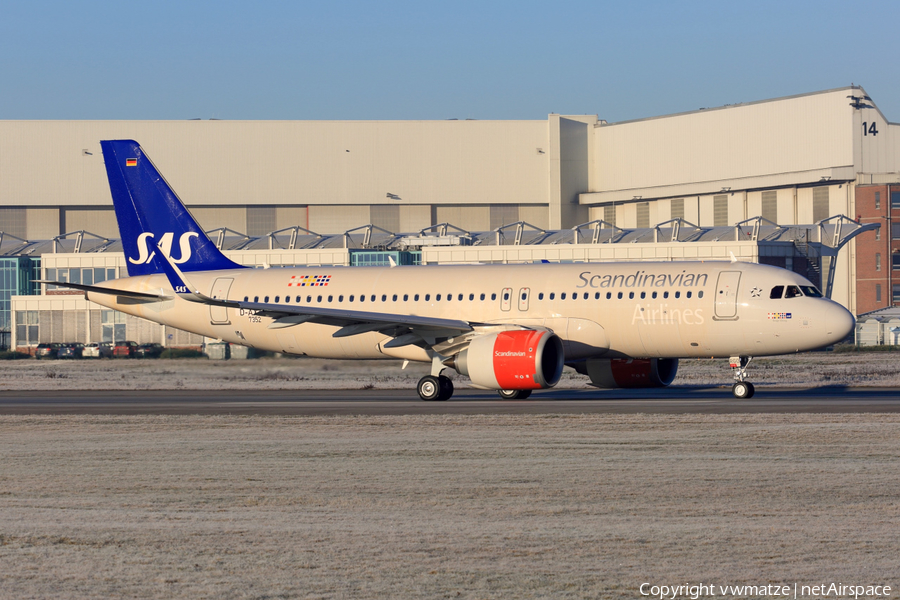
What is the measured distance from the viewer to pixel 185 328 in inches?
1508

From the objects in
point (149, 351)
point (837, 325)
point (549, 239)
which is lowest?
point (149, 351)

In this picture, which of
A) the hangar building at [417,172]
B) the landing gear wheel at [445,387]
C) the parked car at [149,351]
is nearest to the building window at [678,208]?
the hangar building at [417,172]

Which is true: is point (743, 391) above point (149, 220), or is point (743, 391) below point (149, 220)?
below

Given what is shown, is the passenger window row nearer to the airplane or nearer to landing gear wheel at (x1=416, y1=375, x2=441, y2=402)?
the airplane

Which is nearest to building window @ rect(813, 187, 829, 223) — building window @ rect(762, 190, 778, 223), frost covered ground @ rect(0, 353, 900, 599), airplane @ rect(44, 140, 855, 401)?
building window @ rect(762, 190, 778, 223)

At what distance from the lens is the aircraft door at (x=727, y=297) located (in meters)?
31.2

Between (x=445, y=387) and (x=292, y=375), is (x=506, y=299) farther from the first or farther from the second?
(x=292, y=375)

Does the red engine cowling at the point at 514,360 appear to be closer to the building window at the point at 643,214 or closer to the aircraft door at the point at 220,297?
the aircraft door at the point at 220,297

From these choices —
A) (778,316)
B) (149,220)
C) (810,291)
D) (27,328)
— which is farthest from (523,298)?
(27,328)

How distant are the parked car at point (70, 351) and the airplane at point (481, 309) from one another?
3368 cm

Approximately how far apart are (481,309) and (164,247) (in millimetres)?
12104

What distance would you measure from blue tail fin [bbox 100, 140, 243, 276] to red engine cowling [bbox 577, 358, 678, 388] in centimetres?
1398

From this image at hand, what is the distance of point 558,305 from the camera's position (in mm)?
33031

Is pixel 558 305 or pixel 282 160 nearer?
pixel 558 305
